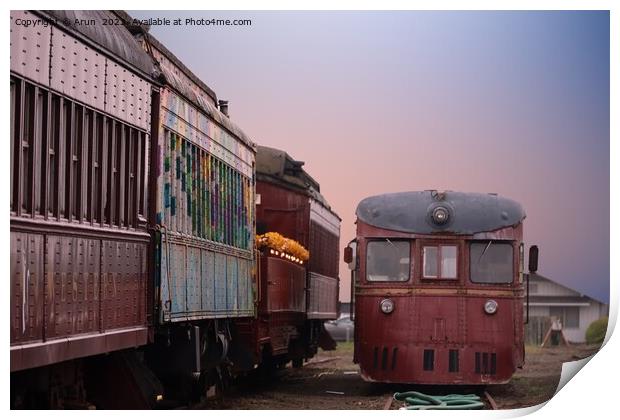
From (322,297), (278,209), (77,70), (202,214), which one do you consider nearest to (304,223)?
(278,209)

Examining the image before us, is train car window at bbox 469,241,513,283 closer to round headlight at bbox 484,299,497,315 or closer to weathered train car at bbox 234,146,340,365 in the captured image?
round headlight at bbox 484,299,497,315

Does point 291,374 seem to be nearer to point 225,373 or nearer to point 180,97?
point 225,373

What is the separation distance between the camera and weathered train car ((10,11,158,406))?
9.18 m

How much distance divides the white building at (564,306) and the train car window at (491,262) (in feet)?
3.79

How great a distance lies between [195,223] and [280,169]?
776 cm

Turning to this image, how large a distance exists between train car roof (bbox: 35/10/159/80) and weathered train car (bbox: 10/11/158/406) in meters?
0.02

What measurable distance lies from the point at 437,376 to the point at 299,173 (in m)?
5.69

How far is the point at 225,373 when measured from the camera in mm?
17219

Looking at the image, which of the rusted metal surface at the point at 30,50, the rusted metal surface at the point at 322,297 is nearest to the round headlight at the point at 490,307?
the rusted metal surface at the point at 322,297

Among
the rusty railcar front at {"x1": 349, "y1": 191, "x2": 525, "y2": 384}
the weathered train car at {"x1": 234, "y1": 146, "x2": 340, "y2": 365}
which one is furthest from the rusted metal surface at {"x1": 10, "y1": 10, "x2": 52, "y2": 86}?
the rusty railcar front at {"x1": 349, "y1": 191, "x2": 525, "y2": 384}

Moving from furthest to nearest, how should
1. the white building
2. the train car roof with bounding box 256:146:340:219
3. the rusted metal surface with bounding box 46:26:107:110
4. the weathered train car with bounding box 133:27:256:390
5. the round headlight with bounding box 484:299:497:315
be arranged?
the train car roof with bounding box 256:146:340:219
the white building
the round headlight with bounding box 484:299:497:315
the weathered train car with bounding box 133:27:256:390
the rusted metal surface with bounding box 46:26:107:110

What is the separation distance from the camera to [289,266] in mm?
20359

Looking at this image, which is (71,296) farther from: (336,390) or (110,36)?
(336,390)

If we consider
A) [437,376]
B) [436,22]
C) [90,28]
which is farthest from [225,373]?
[90,28]
